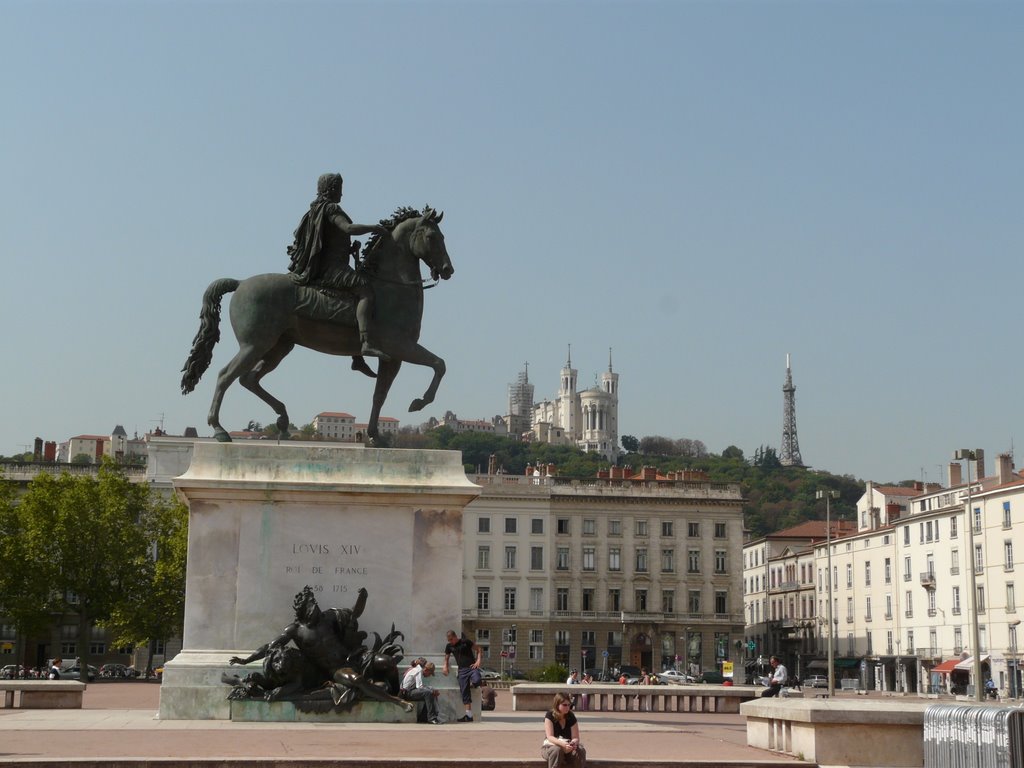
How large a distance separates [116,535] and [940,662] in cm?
5461

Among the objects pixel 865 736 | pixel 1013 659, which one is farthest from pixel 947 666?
pixel 865 736

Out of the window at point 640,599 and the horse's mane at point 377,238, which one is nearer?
the horse's mane at point 377,238

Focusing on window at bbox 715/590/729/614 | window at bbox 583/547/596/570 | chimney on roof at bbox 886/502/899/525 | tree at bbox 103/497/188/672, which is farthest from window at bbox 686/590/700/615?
tree at bbox 103/497/188/672

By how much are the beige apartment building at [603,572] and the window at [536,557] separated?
0.08 m

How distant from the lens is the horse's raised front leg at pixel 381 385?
20.6 meters

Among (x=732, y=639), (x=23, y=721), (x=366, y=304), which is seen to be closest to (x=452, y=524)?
(x=366, y=304)

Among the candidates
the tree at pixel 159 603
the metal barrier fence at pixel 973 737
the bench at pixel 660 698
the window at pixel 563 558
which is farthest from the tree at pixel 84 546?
the metal barrier fence at pixel 973 737

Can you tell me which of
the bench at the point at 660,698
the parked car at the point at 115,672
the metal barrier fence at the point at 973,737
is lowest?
the parked car at the point at 115,672

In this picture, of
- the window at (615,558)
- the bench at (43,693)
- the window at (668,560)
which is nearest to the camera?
the bench at (43,693)

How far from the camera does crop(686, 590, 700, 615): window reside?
104938 millimetres

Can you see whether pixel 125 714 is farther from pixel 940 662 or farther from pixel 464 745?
pixel 940 662

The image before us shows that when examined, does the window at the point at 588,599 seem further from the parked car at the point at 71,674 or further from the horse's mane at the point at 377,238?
the horse's mane at the point at 377,238

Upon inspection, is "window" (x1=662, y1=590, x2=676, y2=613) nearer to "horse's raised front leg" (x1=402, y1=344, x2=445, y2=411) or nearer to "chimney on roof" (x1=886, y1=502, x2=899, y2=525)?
"chimney on roof" (x1=886, y1=502, x2=899, y2=525)

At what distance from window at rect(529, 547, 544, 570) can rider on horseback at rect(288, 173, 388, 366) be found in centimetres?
8475
